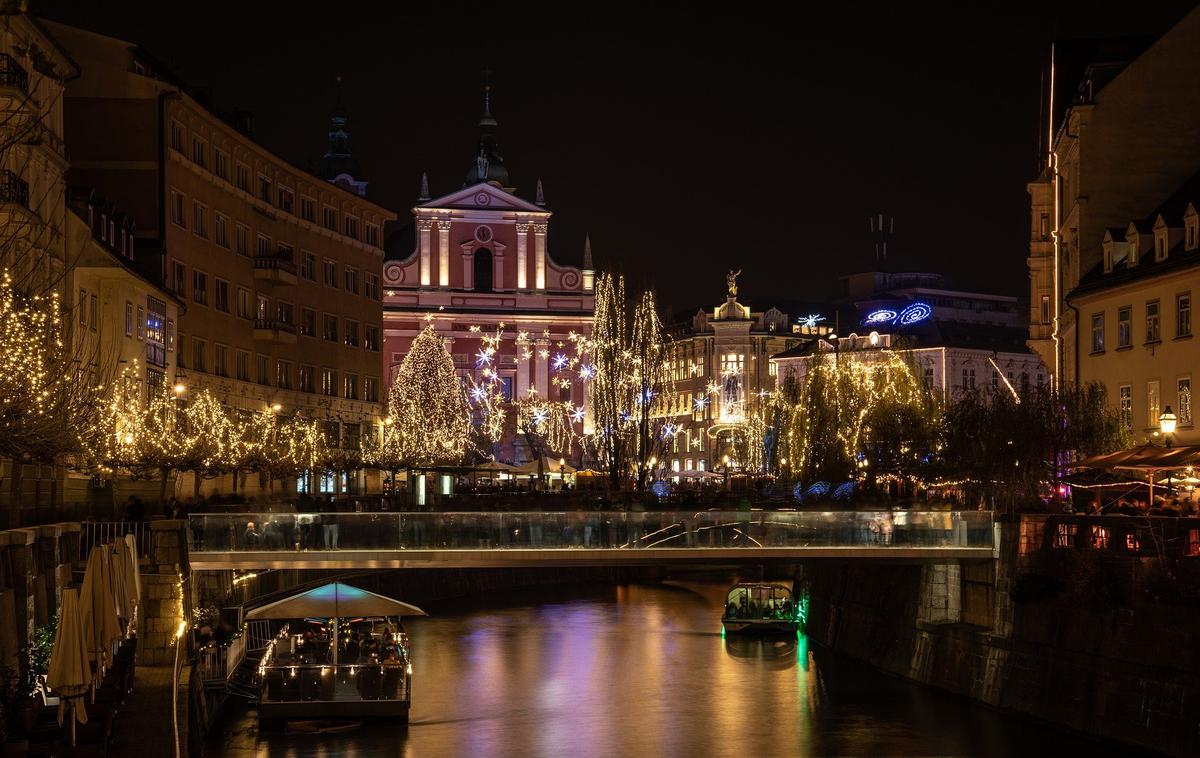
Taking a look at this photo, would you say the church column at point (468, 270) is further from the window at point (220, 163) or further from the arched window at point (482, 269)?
the window at point (220, 163)

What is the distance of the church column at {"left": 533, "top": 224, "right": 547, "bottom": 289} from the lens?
146 m

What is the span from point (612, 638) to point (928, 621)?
2122 centimetres

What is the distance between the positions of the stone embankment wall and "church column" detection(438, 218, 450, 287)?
87.8 m

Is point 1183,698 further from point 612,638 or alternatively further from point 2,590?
point 612,638

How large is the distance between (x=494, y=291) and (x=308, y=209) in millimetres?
43967

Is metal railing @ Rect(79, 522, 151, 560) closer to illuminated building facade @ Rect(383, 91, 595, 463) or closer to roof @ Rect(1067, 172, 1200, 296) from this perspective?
roof @ Rect(1067, 172, 1200, 296)

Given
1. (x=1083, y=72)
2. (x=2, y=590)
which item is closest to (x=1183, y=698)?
(x=2, y=590)

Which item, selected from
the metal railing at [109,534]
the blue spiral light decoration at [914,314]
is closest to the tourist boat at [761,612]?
the metal railing at [109,534]

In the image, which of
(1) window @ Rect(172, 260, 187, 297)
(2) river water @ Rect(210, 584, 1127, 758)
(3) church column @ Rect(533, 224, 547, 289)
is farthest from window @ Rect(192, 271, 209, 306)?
(3) church column @ Rect(533, 224, 547, 289)

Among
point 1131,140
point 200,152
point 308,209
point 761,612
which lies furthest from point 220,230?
point 1131,140

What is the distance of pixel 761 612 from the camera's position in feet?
248

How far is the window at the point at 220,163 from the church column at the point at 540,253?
191ft

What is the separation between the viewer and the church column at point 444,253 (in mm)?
146625

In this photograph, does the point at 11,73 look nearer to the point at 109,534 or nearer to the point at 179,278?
the point at 109,534
